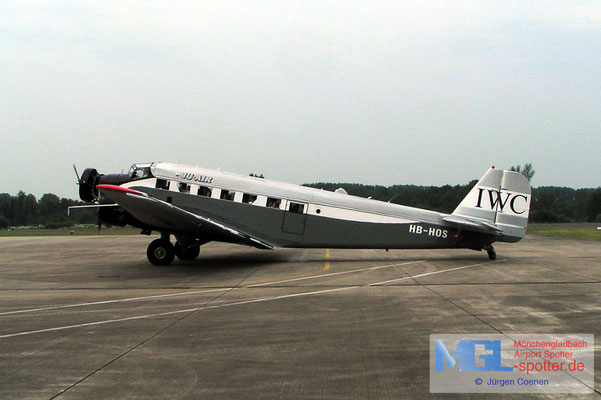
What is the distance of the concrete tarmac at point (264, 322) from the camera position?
5.13 metres

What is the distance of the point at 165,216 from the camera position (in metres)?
15.0

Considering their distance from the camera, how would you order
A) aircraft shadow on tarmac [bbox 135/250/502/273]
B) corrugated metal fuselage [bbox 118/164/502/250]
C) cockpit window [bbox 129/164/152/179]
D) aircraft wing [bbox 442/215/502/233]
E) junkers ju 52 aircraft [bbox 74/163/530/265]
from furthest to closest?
cockpit window [bbox 129/164/152/179]
corrugated metal fuselage [bbox 118/164/502/250]
junkers ju 52 aircraft [bbox 74/163/530/265]
aircraft wing [bbox 442/215/502/233]
aircraft shadow on tarmac [bbox 135/250/502/273]

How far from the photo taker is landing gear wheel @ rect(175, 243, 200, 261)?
56.8 feet

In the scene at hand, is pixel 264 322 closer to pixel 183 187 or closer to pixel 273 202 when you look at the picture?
pixel 273 202

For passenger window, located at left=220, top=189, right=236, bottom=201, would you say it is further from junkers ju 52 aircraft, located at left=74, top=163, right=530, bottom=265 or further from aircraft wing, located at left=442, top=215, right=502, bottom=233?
aircraft wing, located at left=442, top=215, right=502, bottom=233

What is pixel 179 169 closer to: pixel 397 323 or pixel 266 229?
pixel 266 229

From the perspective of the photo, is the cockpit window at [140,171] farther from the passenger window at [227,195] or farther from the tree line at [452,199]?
the tree line at [452,199]

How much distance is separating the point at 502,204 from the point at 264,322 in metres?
11.7

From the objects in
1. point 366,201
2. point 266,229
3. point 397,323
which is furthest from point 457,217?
point 397,323

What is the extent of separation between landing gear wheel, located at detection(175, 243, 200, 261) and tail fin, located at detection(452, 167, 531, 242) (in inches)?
383

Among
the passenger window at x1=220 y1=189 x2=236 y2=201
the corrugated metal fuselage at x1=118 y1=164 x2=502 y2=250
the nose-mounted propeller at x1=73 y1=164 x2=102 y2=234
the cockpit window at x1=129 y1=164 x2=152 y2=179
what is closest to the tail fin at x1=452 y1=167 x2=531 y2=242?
the corrugated metal fuselage at x1=118 y1=164 x2=502 y2=250

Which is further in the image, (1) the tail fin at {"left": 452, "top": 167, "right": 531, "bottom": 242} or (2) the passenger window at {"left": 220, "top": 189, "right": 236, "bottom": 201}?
(2) the passenger window at {"left": 220, "top": 189, "right": 236, "bottom": 201}

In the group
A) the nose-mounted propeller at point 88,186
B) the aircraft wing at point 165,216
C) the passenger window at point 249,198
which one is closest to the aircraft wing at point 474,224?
the aircraft wing at point 165,216

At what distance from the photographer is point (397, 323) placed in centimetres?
773
